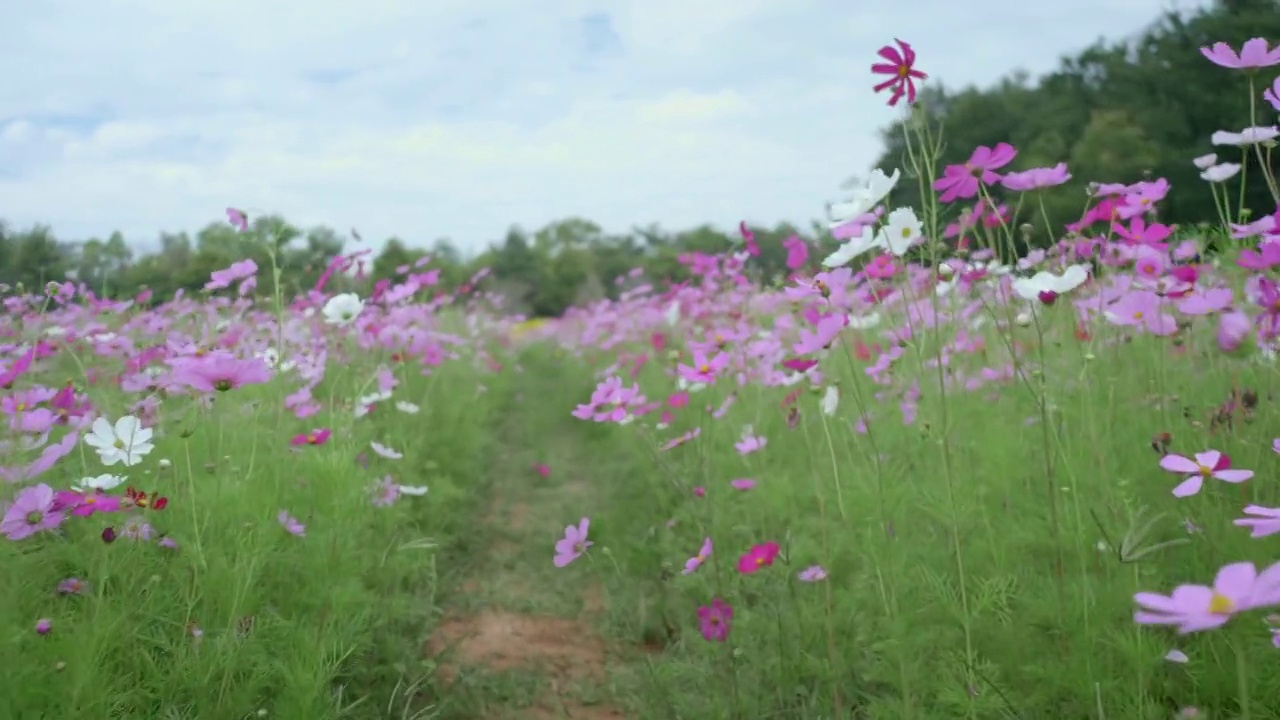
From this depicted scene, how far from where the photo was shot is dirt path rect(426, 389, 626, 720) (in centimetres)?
Answer: 210

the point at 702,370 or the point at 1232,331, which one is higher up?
the point at 1232,331

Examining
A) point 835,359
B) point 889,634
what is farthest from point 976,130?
point 889,634

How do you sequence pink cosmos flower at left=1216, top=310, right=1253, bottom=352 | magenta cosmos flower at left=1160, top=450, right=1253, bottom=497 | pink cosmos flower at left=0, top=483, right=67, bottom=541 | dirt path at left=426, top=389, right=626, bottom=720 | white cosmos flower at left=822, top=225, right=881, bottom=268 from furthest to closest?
dirt path at left=426, top=389, right=626, bottom=720 < white cosmos flower at left=822, top=225, right=881, bottom=268 < pink cosmos flower at left=0, top=483, right=67, bottom=541 < magenta cosmos flower at left=1160, top=450, right=1253, bottom=497 < pink cosmos flower at left=1216, top=310, right=1253, bottom=352

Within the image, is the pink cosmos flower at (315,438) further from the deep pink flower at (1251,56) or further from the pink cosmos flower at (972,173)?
the deep pink flower at (1251,56)

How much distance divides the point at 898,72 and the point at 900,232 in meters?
0.27

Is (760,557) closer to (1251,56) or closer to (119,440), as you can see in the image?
(1251,56)

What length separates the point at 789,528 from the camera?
6.44 feet

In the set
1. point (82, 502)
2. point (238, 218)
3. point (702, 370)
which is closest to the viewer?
point (82, 502)

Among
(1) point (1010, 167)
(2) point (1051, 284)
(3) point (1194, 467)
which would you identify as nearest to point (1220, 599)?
(3) point (1194, 467)

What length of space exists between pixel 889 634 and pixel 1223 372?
1.46 meters

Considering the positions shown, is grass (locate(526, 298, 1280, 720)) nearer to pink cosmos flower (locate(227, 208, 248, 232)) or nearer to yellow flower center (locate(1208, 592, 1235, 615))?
yellow flower center (locate(1208, 592, 1235, 615))

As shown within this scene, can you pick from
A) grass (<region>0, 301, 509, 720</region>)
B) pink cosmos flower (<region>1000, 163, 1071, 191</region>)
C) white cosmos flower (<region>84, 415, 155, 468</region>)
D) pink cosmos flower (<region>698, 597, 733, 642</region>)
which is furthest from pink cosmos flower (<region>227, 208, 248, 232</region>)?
pink cosmos flower (<region>1000, 163, 1071, 191</region>)

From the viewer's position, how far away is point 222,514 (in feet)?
6.49

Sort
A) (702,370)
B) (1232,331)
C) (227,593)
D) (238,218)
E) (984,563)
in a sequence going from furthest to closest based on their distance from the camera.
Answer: (238,218) → (702,370) → (984,563) → (227,593) → (1232,331)
